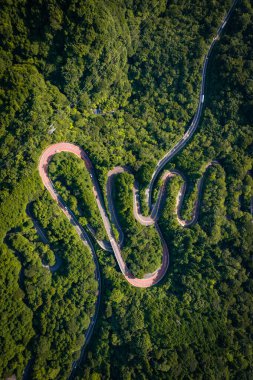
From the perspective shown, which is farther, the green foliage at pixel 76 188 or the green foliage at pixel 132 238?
the green foliage at pixel 132 238

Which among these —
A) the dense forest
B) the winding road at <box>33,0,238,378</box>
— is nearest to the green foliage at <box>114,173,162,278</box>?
the dense forest

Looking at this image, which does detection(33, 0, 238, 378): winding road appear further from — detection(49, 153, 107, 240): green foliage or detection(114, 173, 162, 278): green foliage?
detection(114, 173, 162, 278): green foliage

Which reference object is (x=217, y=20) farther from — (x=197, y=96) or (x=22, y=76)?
(x=22, y=76)

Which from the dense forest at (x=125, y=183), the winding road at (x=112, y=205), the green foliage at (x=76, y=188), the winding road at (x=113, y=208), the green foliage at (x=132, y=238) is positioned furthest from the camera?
the green foliage at (x=132, y=238)

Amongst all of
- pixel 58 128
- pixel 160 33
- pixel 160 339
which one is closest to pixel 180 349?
pixel 160 339

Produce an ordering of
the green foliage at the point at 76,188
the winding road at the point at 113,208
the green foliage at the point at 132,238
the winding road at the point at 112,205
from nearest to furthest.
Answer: the green foliage at the point at 76,188
the winding road at the point at 112,205
the winding road at the point at 113,208
the green foliage at the point at 132,238

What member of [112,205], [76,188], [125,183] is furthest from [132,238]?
[76,188]

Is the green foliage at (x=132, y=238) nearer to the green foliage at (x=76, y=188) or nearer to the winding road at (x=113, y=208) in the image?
the winding road at (x=113, y=208)

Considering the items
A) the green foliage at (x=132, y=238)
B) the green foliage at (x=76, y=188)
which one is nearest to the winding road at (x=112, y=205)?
the green foliage at (x=76, y=188)
